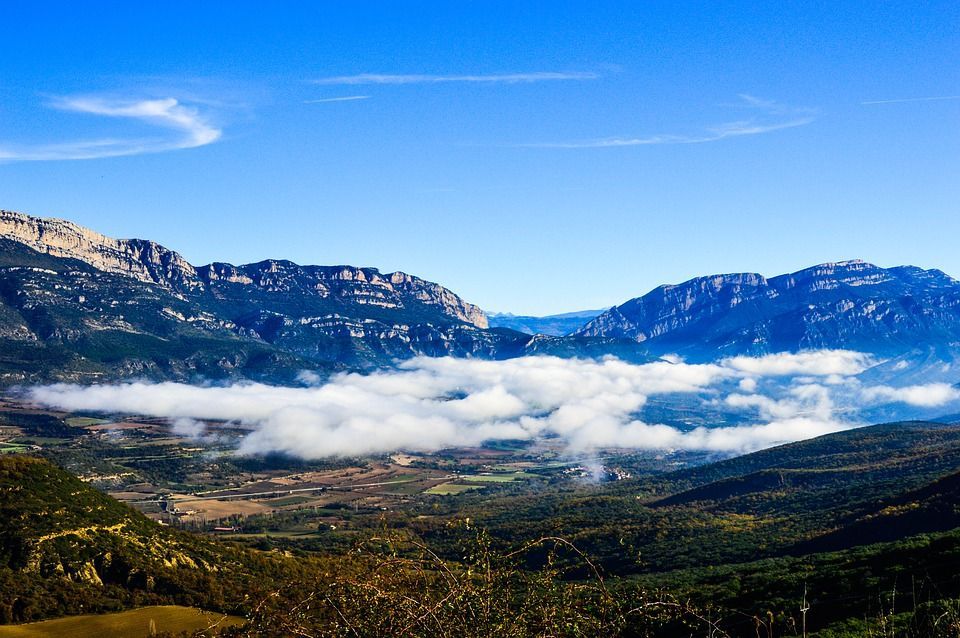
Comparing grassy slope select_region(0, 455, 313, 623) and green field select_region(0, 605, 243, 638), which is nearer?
green field select_region(0, 605, 243, 638)

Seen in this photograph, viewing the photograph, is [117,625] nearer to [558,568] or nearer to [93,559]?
[93,559]

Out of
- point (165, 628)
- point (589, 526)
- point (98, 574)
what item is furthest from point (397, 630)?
point (589, 526)

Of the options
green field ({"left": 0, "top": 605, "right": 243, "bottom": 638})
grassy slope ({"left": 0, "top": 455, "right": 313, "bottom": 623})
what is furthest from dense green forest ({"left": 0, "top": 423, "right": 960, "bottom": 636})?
green field ({"left": 0, "top": 605, "right": 243, "bottom": 638})

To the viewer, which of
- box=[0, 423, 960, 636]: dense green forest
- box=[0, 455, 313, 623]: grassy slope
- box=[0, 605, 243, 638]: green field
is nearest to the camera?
box=[0, 423, 960, 636]: dense green forest

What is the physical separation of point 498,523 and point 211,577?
118028 millimetres

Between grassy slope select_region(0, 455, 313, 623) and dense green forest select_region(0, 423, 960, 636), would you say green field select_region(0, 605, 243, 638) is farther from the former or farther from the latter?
dense green forest select_region(0, 423, 960, 636)

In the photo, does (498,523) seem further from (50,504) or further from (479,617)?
(479,617)

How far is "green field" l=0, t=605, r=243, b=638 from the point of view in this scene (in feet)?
211

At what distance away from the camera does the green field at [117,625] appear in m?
64.3

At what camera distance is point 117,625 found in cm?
6712

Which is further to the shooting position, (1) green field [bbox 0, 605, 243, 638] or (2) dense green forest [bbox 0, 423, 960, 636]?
(1) green field [bbox 0, 605, 243, 638]

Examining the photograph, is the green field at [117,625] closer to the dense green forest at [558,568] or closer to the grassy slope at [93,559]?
the grassy slope at [93,559]

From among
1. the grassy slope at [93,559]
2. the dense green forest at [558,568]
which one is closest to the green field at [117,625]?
the grassy slope at [93,559]

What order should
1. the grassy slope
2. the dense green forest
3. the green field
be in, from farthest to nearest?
1. the grassy slope
2. the green field
3. the dense green forest
